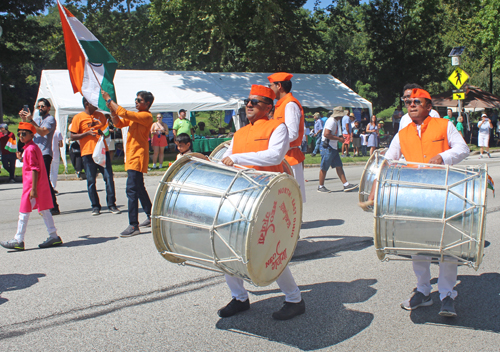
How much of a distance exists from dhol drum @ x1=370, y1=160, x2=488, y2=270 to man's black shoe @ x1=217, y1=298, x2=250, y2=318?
1191 millimetres

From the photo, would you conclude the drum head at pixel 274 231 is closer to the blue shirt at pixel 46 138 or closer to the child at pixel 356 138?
the blue shirt at pixel 46 138

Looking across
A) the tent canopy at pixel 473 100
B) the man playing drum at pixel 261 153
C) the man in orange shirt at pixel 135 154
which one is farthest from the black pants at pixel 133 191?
the tent canopy at pixel 473 100

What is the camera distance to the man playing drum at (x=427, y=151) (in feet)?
13.2

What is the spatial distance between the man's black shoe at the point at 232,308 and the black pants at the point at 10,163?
11417mm

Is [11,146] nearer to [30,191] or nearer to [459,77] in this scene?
[30,191]

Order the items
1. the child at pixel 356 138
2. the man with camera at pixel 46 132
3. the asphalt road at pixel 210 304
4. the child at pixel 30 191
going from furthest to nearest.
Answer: the child at pixel 356 138 < the man with camera at pixel 46 132 < the child at pixel 30 191 < the asphalt road at pixel 210 304

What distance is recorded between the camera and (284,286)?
3961 mm

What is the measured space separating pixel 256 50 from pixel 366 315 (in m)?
26.0

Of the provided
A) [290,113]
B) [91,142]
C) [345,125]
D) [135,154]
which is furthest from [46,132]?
[345,125]

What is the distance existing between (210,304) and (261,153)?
1388 millimetres

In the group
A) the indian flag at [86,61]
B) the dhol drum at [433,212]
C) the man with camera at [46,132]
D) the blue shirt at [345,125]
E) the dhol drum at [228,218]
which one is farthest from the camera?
the blue shirt at [345,125]

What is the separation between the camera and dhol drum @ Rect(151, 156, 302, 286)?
329 cm

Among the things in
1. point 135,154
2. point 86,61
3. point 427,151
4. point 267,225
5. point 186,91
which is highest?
point 186,91

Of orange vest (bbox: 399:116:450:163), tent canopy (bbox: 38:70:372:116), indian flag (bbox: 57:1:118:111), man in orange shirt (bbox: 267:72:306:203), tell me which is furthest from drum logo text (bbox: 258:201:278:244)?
tent canopy (bbox: 38:70:372:116)
